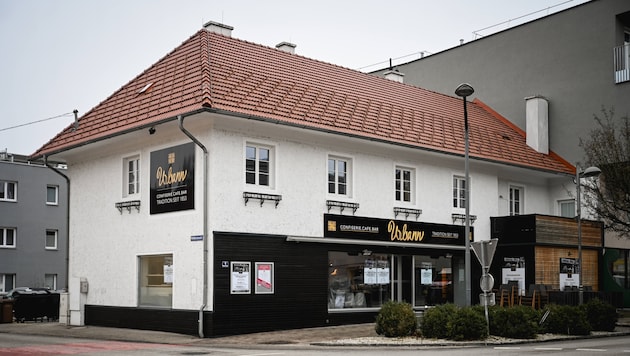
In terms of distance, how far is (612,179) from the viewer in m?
27.2

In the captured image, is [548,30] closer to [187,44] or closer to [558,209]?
[558,209]

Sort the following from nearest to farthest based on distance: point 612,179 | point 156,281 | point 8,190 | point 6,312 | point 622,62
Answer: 1. point 156,281
2. point 612,179
3. point 6,312
4. point 622,62
5. point 8,190

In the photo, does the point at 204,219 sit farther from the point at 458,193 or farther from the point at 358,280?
the point at 458,193

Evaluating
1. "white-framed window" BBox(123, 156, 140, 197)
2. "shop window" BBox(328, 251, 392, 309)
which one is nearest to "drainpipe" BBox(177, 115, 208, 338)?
"white-framed window" BBox(123, 156, 140, 197)

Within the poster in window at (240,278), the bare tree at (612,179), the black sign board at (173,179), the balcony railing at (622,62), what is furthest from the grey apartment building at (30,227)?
the balcony railing at (622,62)

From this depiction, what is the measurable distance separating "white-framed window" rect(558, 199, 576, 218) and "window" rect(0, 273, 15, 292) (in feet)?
104

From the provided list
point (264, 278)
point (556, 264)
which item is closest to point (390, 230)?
point (264, 278)

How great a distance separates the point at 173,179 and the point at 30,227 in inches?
1125

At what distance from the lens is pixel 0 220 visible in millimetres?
46188

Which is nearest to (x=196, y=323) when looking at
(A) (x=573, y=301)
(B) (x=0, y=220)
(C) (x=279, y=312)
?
(C) (x=279, y=312)

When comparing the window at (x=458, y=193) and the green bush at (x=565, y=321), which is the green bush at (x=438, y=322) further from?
the window at (x=458, y=193)

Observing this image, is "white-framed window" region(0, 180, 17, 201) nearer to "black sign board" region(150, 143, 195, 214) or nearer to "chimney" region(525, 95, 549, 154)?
"black sign board" region(150, 143, 195, 214)

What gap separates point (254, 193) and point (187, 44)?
681 centimetres

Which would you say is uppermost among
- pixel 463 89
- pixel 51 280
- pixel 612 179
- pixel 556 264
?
pixel 463 89
